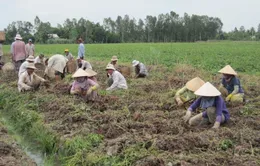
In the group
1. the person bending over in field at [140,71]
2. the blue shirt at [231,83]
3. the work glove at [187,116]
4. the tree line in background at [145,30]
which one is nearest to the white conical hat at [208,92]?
the work glove at [187,116]

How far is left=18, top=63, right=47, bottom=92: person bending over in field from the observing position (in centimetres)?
871

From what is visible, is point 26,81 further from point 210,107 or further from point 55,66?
point 210,107

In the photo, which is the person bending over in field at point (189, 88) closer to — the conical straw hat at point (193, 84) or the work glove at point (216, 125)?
the conical straw hat at point (193, 84)

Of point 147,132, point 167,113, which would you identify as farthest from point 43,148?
point 167,113

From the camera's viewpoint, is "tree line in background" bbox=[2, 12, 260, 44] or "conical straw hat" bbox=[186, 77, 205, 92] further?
"tree line in background" bbox=[2, 12, 260, 44]

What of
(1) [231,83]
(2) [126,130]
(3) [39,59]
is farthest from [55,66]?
(2) [126,130]

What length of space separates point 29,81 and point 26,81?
8 centimetres

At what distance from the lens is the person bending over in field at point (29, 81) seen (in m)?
8.71

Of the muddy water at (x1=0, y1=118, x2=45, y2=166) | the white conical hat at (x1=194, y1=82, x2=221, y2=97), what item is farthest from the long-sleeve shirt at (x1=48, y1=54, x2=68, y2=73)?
the white conical hat at (x1=194, y1=82, x2=221, y2=97)

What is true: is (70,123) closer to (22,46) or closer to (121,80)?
(121,80)

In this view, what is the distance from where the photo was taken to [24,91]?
8844 millimetres

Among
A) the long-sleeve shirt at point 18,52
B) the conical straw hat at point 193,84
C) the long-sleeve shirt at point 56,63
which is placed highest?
the long-sleeve shirt at point 18,52

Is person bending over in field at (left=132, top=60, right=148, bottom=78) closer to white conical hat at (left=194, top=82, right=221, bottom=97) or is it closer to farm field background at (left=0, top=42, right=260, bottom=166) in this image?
farm field background at (left=0, top=42, right=260, bottom=166)

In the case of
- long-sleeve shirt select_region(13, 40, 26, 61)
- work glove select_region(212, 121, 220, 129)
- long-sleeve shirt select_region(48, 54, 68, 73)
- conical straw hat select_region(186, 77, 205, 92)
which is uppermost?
long-sleeve shirt select_region(13, 40, 26, 61)
